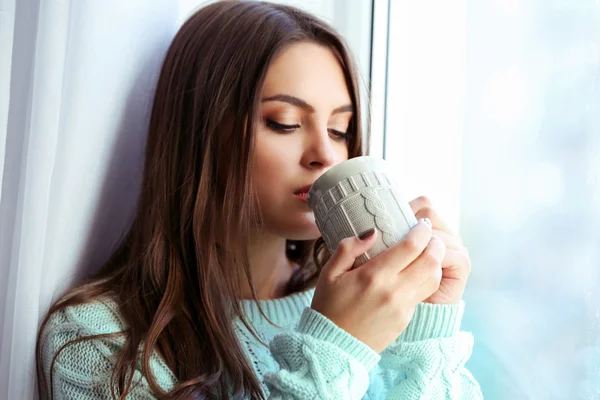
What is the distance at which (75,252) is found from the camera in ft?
2.92

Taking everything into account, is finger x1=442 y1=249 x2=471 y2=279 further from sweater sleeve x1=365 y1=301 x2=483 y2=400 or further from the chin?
the chin

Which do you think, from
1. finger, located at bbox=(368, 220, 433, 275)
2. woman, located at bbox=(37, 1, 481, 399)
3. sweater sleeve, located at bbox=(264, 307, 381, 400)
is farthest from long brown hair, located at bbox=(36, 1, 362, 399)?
finger, located at bbox=(368, 220, 433, 275)

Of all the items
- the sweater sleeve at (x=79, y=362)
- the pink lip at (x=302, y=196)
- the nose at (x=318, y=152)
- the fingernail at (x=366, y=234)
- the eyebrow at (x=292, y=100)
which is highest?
the eyebrow at (x=292, y=100)

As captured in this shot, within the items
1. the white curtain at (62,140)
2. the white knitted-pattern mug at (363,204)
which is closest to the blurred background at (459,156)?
the white curtain at (62,140)

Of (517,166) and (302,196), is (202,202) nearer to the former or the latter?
(302,196)

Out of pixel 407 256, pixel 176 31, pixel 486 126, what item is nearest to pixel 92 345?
pixel 407 256

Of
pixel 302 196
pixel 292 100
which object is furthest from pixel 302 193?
pixel 292 100

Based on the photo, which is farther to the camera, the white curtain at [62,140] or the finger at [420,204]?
the finger at [420,204]

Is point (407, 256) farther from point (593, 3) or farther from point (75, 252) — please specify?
point (75, 252)

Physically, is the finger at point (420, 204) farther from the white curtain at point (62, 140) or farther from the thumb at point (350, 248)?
the white curtain at point (62, 140)

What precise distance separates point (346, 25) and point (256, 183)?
54 cm

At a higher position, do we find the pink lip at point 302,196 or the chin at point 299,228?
the pink lip at point 302,196

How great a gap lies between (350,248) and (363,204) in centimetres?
5

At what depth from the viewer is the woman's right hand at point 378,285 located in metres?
0.73
